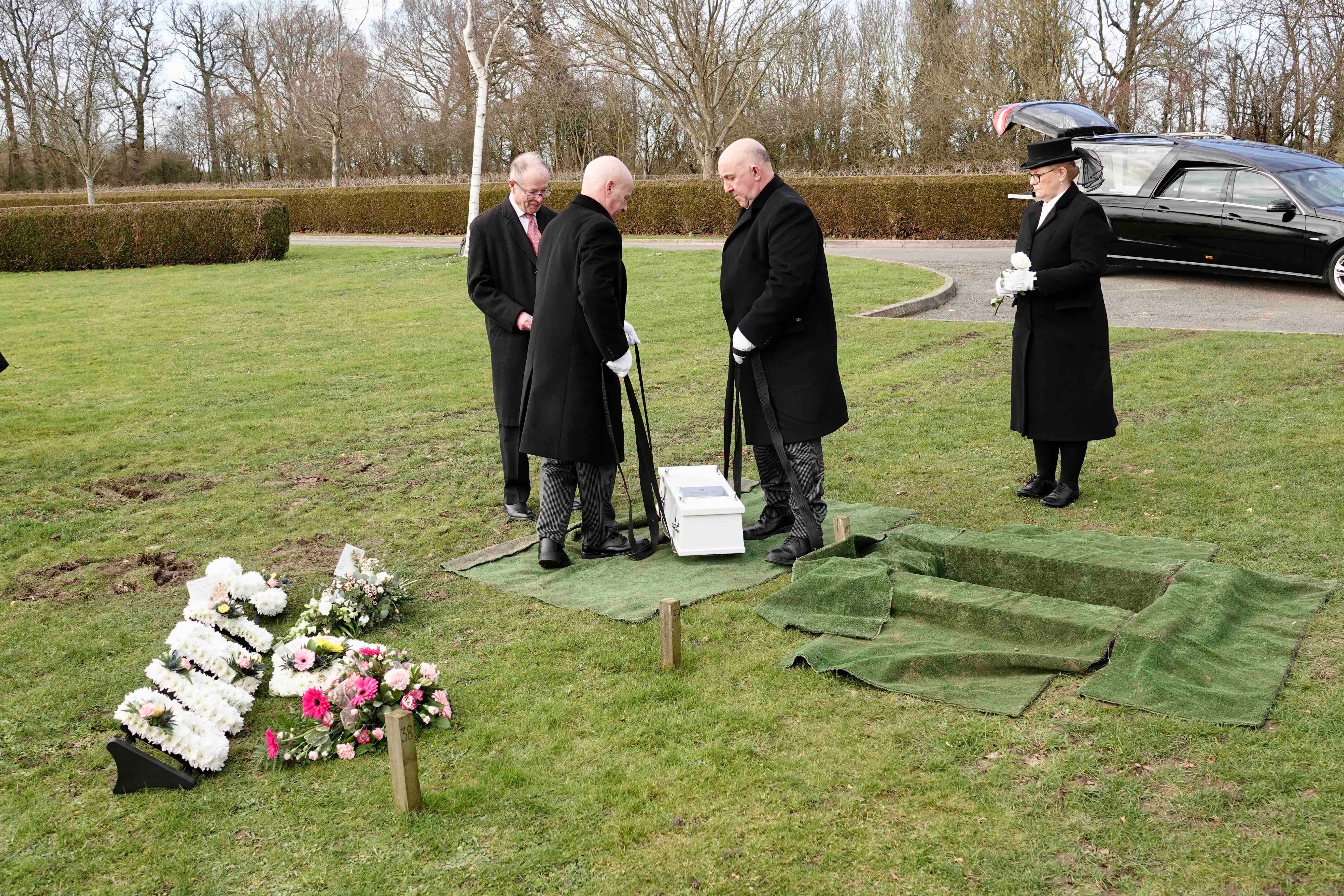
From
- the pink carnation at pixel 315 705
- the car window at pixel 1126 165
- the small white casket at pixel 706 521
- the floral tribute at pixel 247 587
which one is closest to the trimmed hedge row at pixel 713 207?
the car window at pixel 1126 165

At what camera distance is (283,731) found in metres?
3.69

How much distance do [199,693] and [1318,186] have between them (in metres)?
13.5

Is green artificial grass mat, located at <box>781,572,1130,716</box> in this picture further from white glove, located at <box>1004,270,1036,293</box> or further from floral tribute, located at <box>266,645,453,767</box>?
white glove, located at <box>1004,270,1036,293</box>

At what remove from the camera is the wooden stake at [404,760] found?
321 cm

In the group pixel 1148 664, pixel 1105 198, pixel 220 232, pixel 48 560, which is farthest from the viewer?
pixel 220 232

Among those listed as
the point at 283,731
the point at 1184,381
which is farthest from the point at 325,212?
the point at 283,731

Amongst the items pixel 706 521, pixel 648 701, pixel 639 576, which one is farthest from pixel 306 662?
pixel 706 521

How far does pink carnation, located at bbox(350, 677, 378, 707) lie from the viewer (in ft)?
12.2

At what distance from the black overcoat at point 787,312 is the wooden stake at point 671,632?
1.44 metres

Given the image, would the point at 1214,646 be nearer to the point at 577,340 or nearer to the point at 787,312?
the point at 787,312

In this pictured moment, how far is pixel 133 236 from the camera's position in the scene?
22.8 metres

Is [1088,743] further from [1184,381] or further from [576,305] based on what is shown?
[1184,381]

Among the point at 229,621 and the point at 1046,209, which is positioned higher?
the point at 1046,209

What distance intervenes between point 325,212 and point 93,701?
3111 cm
